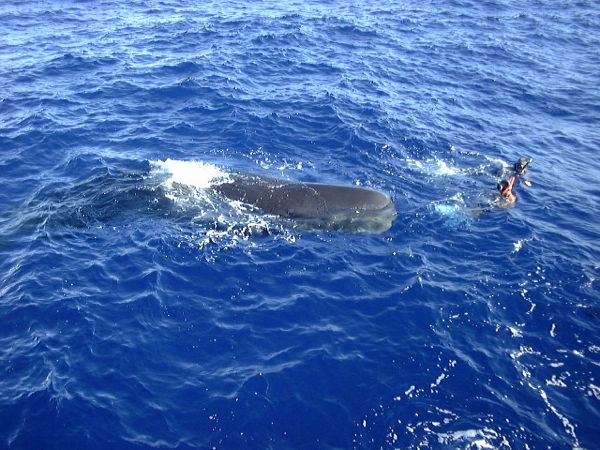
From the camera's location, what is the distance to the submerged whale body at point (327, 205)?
19516 millimetres

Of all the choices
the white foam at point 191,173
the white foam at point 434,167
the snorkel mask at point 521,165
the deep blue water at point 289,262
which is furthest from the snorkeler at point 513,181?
the white foam at point 191,173

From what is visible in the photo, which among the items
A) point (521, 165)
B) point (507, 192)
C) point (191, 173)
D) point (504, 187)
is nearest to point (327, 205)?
point (191, 173)

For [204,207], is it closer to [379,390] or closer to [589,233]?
[379,390]

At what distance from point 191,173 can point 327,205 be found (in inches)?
303

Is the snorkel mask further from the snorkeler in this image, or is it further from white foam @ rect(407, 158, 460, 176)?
white foam @ rect(407, 158, 460, 176)

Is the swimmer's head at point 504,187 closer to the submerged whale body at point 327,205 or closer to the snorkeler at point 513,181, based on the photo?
the snorkeler at point 513,181

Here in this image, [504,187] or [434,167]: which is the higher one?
[504,187]

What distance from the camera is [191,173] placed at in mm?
22719

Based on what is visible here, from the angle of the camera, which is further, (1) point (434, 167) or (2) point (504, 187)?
(1) point (434, 167)

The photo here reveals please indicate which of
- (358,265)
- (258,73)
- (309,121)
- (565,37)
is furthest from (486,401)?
(565,37)

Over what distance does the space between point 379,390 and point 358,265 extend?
5775 mm

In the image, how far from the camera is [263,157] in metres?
25.0

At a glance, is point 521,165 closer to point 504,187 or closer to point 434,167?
point 504,187

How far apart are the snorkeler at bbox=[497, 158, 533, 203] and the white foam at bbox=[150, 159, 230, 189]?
14.0 metres
